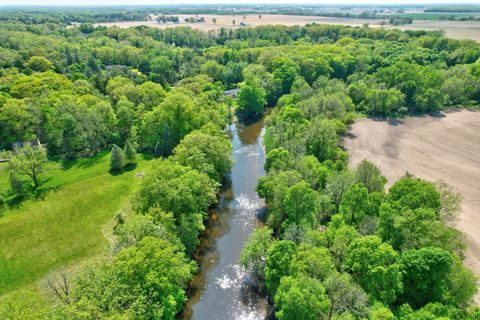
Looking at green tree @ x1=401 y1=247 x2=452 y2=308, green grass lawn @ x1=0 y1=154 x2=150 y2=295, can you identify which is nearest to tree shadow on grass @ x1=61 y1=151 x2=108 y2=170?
green grass lawn @ x1=0 y1=154 x2=150 y2=295

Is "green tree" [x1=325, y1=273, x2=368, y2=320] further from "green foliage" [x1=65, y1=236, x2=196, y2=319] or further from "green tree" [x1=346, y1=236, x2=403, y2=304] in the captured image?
"green foliage" [x1=65, y1=236, x2=196, y2=319]

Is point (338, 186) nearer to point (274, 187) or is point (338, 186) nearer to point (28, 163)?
point (274, 187)

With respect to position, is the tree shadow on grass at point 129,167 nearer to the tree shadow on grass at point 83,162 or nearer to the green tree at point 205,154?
the tree shadow on grass at point 83,162

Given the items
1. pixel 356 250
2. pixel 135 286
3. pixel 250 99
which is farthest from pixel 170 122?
pixel 356 250

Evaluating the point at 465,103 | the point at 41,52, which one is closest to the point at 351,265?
the point at 465,103

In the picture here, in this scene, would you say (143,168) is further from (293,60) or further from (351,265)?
(293,60)

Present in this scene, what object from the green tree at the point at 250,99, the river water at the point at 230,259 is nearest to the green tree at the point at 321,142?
the river water at the point at 230,259
